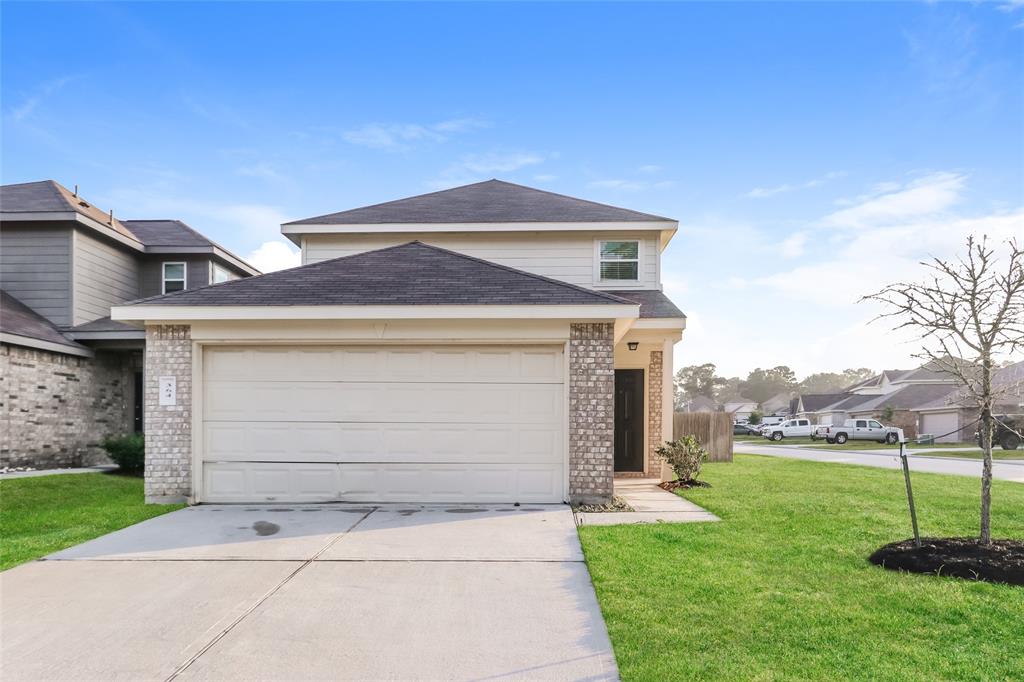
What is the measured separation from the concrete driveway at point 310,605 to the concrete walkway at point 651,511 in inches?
27.8

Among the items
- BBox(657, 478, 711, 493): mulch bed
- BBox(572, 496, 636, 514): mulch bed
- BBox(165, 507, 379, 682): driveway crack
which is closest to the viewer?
BBox(165, 507, 379, 682): driveway crack

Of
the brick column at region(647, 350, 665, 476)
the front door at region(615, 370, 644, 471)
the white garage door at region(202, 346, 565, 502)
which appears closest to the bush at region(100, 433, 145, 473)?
the white garage door at region(202, 346, 565, 502)

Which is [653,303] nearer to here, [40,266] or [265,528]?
[265,528]

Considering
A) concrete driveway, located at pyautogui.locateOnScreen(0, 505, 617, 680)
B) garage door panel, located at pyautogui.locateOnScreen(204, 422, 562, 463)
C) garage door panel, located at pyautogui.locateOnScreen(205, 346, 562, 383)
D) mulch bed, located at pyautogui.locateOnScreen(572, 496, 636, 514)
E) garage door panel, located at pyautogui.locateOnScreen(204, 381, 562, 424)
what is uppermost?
garage door panel, located at pyautogui.locateOnScreen(205, 346, 562, 383)

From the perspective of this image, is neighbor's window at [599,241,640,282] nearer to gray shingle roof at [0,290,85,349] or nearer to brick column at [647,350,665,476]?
brick column at [647,350,665,476]

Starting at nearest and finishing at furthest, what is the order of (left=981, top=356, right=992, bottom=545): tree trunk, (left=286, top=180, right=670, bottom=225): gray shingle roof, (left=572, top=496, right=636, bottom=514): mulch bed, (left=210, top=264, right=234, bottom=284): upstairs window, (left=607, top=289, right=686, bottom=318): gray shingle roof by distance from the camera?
(left=981, top=356, right=992, bottom=545): tree trunk
(left=572, top=496, right=636, bottom=514): mulch bed
(left=607, top=289, right=686, bottom=318): gray shingle roof
(left=286, top=180, right=670, bottom=225): gray shingle roof
(left=210, top=264, right=234, bottom=284): upstairs window

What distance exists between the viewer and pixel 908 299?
6.31m

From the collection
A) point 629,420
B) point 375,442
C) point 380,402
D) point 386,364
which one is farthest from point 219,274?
point 629,420

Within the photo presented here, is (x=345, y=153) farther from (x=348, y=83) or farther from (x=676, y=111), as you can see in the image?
(x=676, y=111)

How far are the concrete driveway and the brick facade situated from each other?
7663 millimetres

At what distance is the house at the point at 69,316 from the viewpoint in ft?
43.7

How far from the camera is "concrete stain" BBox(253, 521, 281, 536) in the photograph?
24.7 feet

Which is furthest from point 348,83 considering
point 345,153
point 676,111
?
point 676,111

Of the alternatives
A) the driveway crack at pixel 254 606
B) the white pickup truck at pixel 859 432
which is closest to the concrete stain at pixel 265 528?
the driveway crack at pixel 254 606
